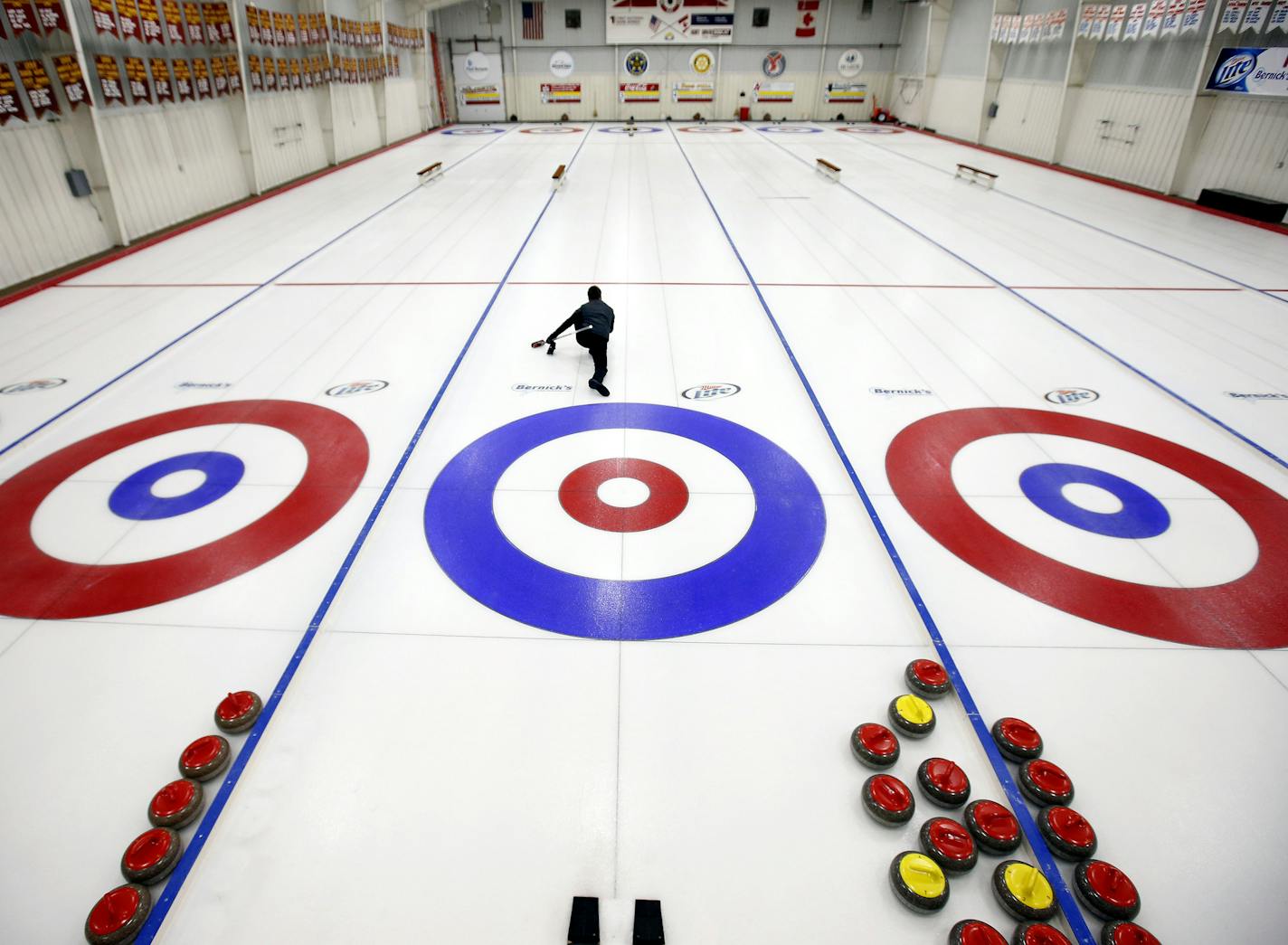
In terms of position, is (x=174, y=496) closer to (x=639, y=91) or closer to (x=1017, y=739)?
(x=1017, y=739)

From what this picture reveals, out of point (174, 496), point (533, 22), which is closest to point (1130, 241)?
point (174, 496)

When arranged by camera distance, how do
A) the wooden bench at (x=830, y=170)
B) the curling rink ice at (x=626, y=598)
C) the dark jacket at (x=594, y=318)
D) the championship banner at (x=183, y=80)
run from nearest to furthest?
the curling rink ice at (x=626, y=598)
the dark jacket at (x=594, y=318)
the championship banner at (x=183, y=80)
the wooden bench at (x=830, y=170)

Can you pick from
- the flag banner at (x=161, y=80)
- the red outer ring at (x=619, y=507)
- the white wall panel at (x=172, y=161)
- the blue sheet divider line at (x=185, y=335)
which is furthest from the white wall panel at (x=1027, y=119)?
the flag banner at (x=161, y=80)

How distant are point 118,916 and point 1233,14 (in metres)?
18.5

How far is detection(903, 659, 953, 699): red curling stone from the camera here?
10.3 feet

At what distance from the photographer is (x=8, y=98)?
803cm

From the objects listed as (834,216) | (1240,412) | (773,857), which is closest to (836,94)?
(834,216)

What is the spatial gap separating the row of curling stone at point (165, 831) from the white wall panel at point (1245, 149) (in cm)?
1672

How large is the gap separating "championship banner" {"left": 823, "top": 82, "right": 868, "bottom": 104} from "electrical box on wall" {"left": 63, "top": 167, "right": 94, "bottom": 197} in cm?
2723

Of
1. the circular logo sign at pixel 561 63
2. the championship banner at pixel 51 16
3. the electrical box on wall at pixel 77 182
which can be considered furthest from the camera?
the circular logo sign at pixel 561 63

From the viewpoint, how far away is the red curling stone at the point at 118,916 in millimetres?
2215

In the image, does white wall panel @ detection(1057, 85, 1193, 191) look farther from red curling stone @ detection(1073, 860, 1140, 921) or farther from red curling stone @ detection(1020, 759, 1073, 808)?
red curling stone @ detection(1073, 860, 1140, 921)

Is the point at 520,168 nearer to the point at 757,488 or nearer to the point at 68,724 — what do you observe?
the point at 757,488

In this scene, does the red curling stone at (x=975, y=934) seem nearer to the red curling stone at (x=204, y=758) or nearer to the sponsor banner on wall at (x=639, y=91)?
the red curling stone at (x=204, y=758)
